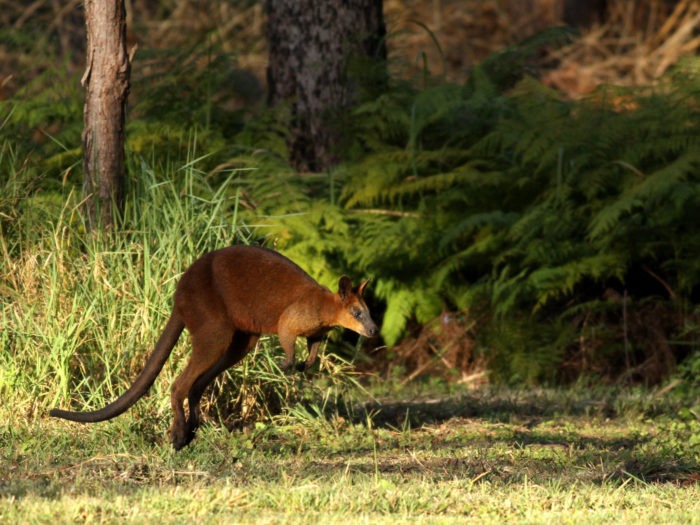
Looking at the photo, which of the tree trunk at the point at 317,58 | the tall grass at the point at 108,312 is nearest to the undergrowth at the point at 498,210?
the tree trunk at the point at 317,58

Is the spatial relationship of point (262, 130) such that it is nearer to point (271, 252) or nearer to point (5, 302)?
point (5, 302)

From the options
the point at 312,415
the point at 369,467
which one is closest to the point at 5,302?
the point at 312,415

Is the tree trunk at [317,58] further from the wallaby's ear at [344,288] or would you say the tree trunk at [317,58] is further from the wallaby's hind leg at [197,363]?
the wallaby's ear at [344,288]

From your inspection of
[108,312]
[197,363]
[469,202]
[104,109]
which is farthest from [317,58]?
[197,363]

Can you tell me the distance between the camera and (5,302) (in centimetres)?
677

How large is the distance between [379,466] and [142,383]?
1218 mm

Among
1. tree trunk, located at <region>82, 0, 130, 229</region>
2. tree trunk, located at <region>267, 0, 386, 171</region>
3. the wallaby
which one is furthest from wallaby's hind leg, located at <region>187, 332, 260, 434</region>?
tree trunk, located at <region>267, 0, 386, 171</region>

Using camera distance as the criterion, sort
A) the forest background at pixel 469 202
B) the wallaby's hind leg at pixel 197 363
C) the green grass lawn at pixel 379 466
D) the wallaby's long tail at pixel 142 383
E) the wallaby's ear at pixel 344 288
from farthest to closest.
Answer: the forest background at pixel 469 202 → the wallaby's long tail at pixel 142 383 → the wallaby's hind leg at pixel 197 363 → the wallaby's ear at pixel 344 288 → the green grass lawn at pixel 379 466

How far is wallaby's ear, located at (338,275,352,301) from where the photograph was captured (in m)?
5.06

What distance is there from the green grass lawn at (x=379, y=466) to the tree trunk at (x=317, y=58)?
3346 millimetres

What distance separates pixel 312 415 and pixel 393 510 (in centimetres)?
220

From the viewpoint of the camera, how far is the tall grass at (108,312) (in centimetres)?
635

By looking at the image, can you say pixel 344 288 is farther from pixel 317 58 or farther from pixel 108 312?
pixel 317 58

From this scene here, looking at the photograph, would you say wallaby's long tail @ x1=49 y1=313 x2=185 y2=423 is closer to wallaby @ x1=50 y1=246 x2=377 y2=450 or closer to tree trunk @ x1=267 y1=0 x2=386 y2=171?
wallaby @ x1=50 y1=246 x2=377 y2=450
